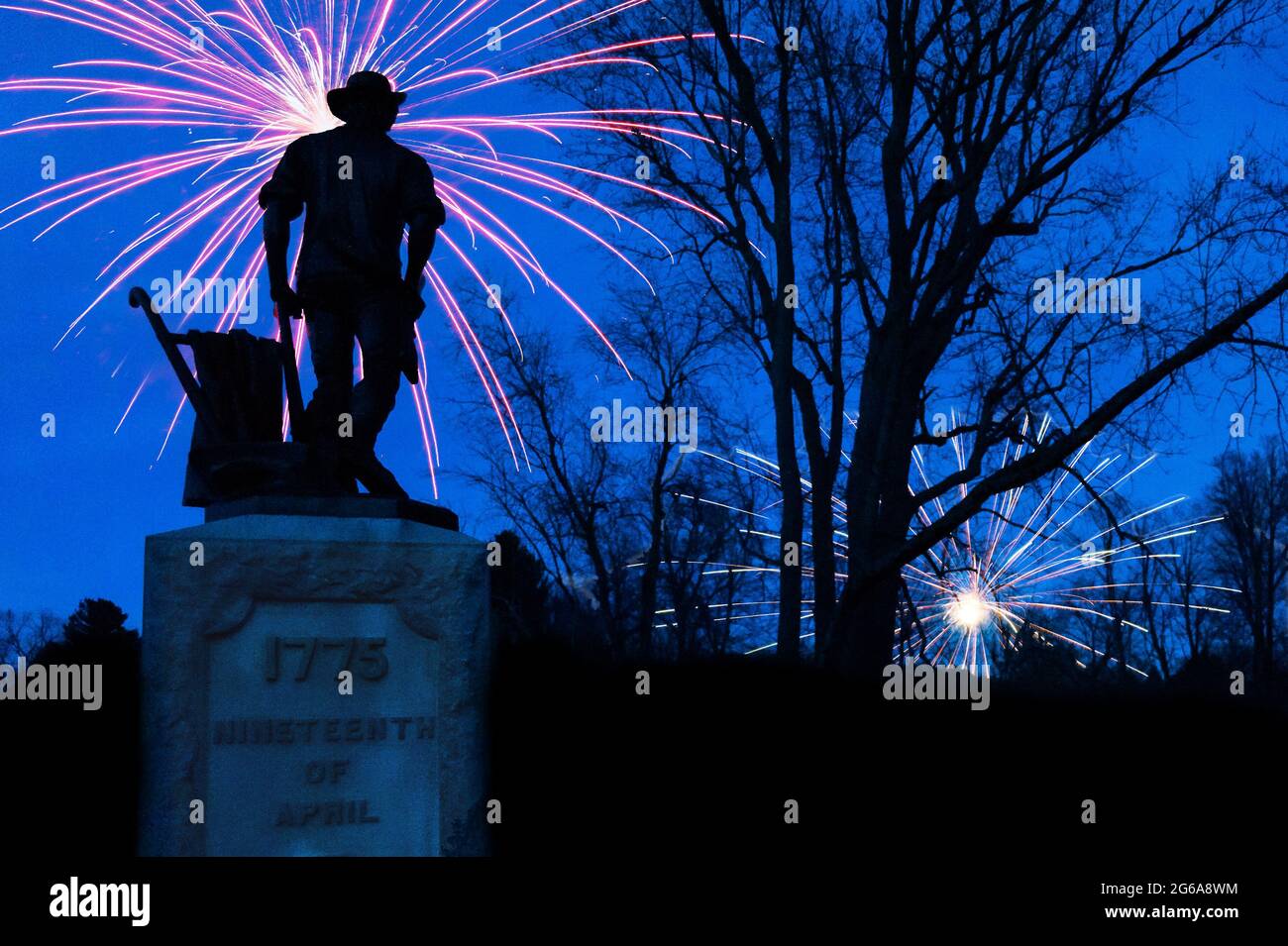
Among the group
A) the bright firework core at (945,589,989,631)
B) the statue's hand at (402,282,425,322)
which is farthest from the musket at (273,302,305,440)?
the bright firework core at (945,589,989,631)

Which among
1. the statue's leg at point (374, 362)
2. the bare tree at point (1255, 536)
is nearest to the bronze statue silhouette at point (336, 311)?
the statue's leg at point (374, 362)

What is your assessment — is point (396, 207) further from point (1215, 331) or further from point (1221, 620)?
point (1221, 620)

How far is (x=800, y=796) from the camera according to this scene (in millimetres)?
8977

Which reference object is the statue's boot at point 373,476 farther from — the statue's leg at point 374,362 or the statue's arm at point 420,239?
the statue's arm at point 420,239

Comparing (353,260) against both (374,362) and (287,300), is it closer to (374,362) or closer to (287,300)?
(287,300)

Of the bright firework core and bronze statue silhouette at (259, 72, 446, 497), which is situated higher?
bronze statue silhouette at (259, 72, 446, 497)

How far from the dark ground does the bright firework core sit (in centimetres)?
1024

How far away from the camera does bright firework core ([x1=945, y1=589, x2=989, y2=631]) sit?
2028cm

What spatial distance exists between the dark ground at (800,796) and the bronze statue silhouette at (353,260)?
1901mm

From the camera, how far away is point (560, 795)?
28.2 ft

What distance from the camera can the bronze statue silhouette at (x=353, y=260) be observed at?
25.8 feet

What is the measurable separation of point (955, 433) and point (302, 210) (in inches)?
370

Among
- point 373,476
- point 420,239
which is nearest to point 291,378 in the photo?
point 373,476

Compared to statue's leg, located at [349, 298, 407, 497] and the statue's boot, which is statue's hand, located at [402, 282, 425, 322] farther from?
the statue's boot
